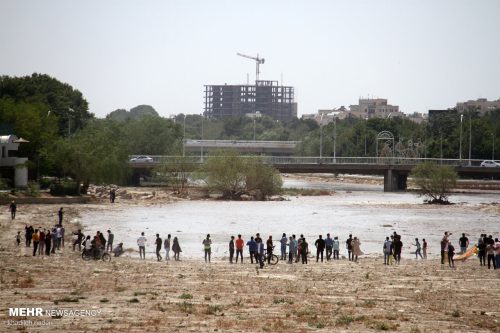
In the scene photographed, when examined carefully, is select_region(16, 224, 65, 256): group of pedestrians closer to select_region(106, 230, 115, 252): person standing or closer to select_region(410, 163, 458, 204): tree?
select_region(106, 230, 115, 252): person standing

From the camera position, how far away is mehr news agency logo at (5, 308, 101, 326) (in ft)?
70.3

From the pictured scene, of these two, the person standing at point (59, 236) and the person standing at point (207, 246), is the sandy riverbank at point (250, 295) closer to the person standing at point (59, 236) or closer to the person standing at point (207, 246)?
the person standing at point (207, 246)

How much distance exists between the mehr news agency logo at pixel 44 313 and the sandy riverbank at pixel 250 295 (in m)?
0.21

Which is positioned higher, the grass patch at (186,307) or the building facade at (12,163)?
the building facade at (12,163)

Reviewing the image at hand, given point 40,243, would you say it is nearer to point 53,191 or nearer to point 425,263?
point 425,263

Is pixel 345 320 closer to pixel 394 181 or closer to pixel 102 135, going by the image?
pixel 102 135

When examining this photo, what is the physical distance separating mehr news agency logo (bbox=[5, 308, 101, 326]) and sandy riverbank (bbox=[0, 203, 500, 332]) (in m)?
0.21

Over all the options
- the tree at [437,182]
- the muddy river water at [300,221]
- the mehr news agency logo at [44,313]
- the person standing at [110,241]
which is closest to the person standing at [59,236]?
the person standing at [110,241]

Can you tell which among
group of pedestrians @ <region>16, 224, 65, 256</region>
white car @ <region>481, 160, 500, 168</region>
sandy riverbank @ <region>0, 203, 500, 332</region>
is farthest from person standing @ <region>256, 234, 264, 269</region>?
white car @ <region>481, 160, 500, 168</region>

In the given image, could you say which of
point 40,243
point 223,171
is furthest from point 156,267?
point 223,171

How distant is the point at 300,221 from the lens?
65.4m

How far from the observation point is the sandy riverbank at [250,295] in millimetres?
22141

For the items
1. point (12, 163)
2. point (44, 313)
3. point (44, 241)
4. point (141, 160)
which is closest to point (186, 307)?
point (44, 313)

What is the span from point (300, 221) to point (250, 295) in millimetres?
39239
